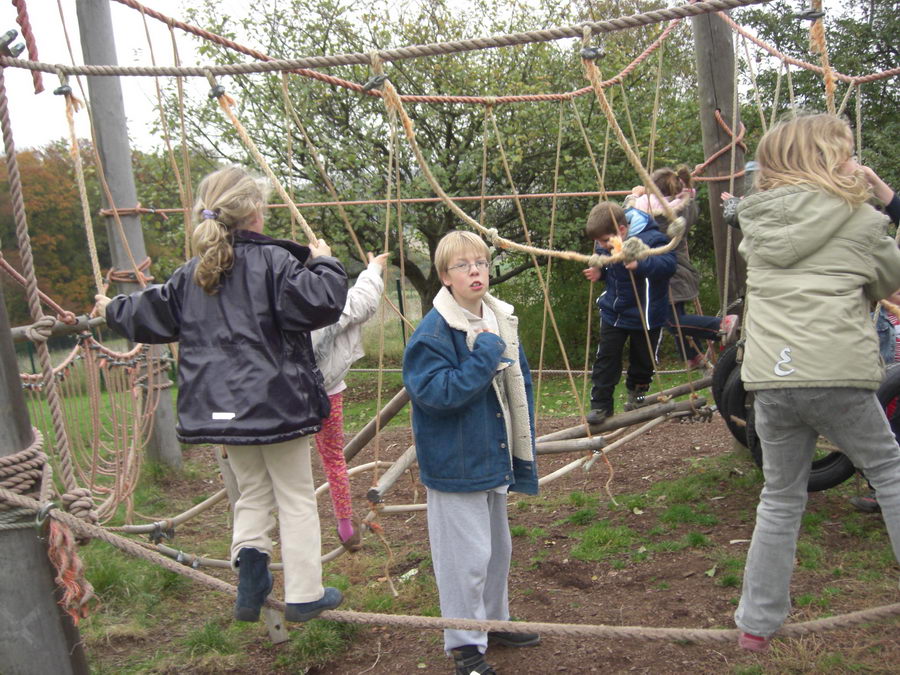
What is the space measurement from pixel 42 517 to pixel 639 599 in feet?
6.85

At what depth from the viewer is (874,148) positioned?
325 inches

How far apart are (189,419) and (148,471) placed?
3.61 m

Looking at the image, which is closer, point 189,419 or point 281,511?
point 189,419

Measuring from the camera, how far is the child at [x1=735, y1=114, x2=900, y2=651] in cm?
A: 183

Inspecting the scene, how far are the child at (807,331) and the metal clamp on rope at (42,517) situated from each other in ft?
6.19

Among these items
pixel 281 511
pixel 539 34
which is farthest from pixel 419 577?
pixel 539 34

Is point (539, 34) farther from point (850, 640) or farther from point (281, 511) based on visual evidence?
point (850, 640)

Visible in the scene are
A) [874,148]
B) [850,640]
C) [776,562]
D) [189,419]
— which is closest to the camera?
[776,562]

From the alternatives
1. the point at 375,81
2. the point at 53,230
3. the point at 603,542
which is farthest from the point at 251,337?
the point at 53,230

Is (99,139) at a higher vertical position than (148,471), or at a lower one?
higher

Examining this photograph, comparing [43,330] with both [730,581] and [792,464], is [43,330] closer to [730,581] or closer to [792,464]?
[792,464]

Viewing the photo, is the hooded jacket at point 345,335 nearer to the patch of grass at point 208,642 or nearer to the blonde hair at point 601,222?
the patch of grass at point 208,642

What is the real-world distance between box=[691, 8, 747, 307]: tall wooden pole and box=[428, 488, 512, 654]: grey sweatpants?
2.06 m

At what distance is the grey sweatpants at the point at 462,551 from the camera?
7.43 feet
